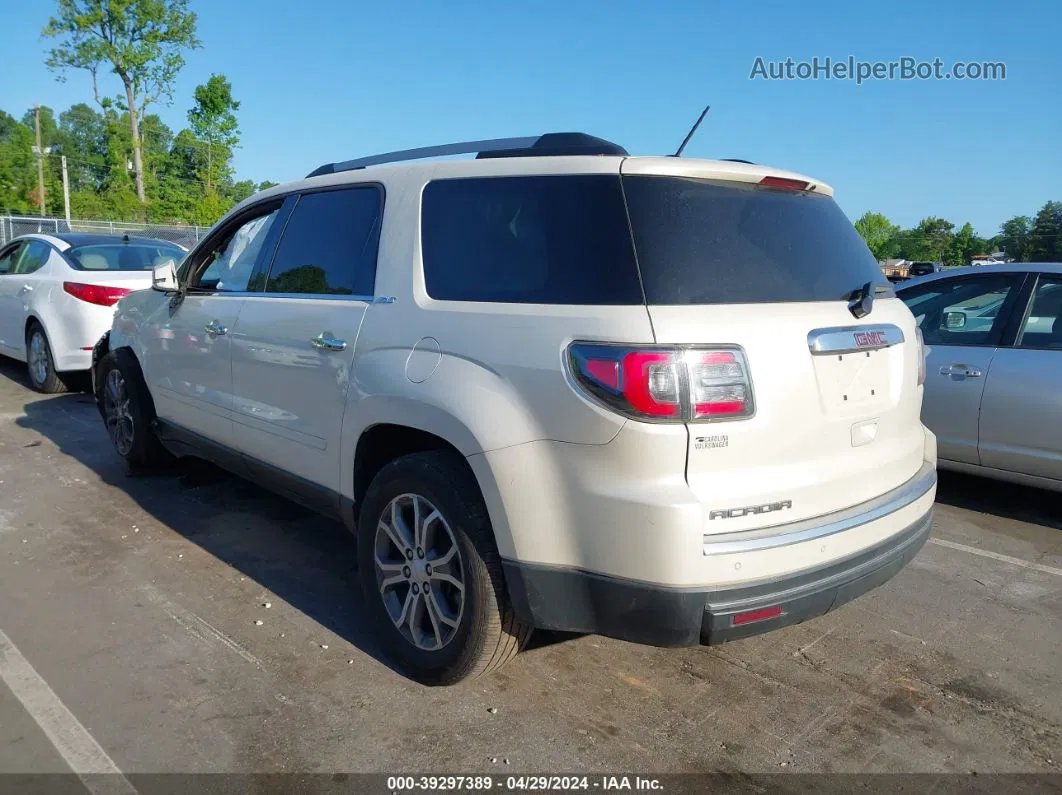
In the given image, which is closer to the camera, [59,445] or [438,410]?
[438,410]

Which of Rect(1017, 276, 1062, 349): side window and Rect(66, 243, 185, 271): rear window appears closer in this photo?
Rect(1017, 276, 1062, 349): side window

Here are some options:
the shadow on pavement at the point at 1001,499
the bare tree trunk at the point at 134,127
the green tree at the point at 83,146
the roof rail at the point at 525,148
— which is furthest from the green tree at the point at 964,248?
the green tree at the point at 83,146

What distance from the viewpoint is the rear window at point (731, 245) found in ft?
8.40

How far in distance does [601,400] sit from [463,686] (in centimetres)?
135

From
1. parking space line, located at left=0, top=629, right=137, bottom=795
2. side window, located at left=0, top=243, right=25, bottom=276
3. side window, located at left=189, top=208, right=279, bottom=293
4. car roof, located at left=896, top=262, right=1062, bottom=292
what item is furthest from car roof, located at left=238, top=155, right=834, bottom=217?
side window, located at left=0, top=243, right=25, bottom=276

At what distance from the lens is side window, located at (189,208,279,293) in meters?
4.30

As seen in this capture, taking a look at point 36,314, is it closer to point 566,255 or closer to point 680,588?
point 566,255

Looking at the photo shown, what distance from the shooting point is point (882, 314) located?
120 inches

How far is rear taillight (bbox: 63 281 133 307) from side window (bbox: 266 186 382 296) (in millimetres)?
4725

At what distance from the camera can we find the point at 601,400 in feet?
7.99

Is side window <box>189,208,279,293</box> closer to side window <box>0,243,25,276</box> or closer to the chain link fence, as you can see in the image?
side window <box>0,243,25,276</box>

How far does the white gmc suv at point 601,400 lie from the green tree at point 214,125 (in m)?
45.1

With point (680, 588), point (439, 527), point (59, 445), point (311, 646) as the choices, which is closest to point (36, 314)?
point (59, 445)

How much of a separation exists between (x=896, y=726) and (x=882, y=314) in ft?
4.77
